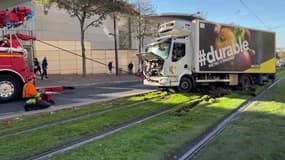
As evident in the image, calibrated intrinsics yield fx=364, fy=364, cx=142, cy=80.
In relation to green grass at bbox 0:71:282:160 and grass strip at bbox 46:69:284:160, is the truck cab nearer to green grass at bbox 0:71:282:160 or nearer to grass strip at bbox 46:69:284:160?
green grass at bbox 0:71:282:160

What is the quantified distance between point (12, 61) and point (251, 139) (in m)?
9.66

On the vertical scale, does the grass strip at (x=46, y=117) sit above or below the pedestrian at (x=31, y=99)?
below

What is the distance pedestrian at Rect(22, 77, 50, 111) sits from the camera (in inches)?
455

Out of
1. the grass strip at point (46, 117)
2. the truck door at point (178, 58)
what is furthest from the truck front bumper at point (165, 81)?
the grass strip at point (46, 117)

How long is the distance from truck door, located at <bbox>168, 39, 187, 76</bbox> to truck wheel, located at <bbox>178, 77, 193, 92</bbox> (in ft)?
1.61

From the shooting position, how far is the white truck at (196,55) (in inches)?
641

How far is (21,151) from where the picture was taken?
6.44 metres

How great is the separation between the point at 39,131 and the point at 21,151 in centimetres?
169

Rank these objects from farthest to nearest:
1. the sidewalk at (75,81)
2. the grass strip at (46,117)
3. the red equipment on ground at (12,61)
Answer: the sidewalk at (75,81)
the red equipment on ground at (12,61)
the grass strip at (46,117)

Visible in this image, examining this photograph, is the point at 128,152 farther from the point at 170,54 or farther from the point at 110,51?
the point at 110,51

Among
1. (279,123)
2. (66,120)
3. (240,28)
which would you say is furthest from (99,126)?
(240,28)

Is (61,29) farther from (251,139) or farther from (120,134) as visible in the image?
(251,139)

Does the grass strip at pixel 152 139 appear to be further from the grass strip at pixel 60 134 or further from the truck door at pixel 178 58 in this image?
the truck door at pixel 178 58

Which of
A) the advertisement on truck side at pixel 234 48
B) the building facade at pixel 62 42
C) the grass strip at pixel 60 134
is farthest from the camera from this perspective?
the building facade at pixel 62 42
